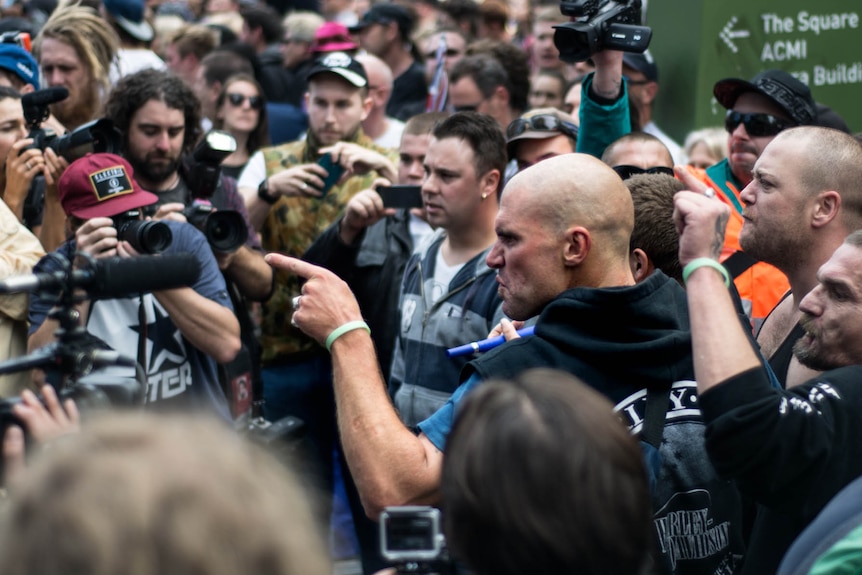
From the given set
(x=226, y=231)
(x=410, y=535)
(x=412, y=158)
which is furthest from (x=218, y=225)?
(x=410, y=535)

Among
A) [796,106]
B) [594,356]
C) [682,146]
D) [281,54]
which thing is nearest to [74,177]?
[594,356]

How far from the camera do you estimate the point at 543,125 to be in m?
5.24

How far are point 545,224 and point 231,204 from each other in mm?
2469

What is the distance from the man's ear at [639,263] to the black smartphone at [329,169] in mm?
2186

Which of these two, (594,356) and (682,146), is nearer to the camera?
(594,356)

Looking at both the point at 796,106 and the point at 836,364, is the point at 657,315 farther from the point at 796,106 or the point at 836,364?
the point at 796,106

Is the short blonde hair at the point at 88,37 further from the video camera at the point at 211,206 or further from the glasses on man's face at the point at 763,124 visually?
the glasses on man's face at the point at 763,124

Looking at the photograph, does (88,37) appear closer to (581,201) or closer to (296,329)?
(296,329)

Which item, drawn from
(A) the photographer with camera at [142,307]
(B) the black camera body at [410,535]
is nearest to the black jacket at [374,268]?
(A) the photographer with camera at [142,307]

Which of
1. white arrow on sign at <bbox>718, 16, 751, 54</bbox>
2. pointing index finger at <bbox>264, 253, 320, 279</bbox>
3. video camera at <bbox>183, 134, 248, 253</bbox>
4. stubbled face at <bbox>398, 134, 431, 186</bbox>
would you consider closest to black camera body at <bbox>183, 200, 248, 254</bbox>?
video camera at <bbox>183, 134, 248, 253</bbox>

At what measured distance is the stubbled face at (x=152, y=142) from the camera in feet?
15.8

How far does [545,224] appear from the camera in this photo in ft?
9.56

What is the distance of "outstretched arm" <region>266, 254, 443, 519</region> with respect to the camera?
262cm

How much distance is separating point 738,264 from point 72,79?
372 centimetres
